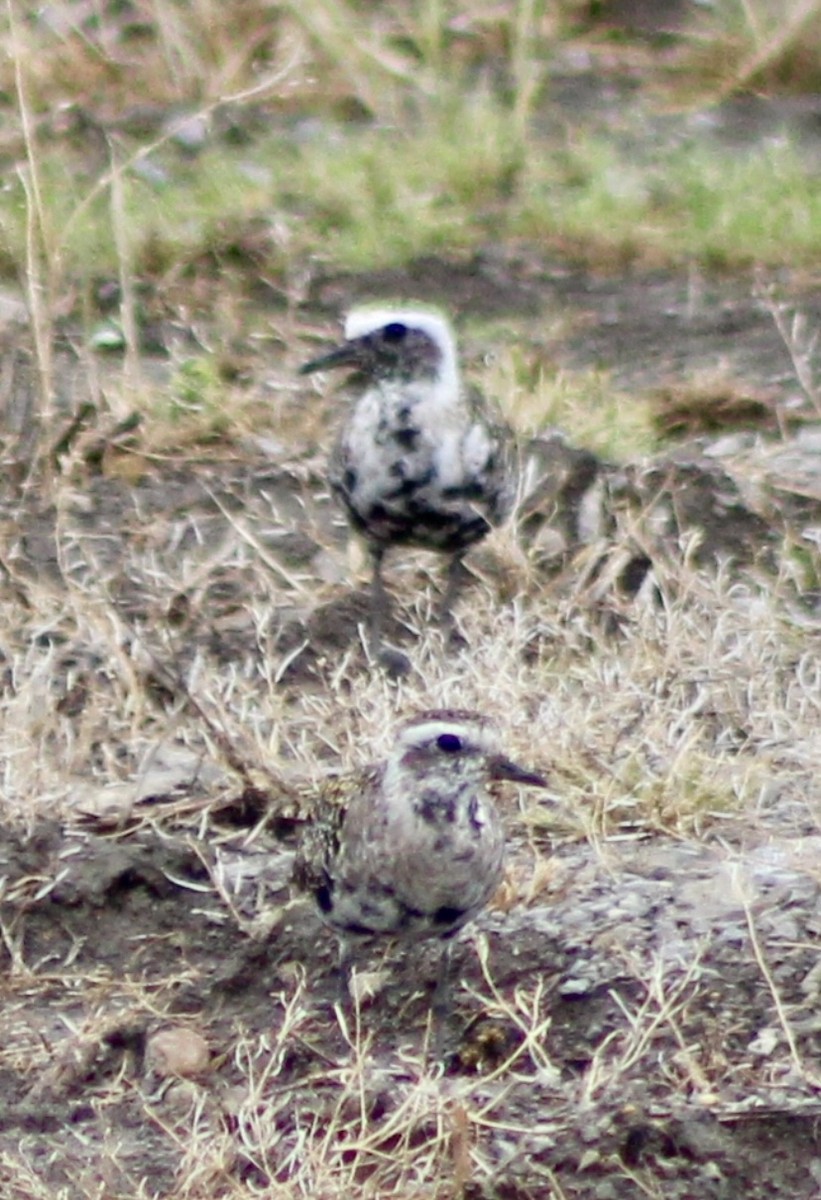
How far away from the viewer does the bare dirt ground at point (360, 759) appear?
4242mm

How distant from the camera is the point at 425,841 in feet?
14.7

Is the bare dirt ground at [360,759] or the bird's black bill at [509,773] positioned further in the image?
the bird's black bill at [509,773]

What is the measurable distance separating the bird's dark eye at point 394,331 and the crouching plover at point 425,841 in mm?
1949

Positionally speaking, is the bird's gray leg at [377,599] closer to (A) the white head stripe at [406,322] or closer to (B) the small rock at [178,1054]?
(A) the white head stripe at [406,322]

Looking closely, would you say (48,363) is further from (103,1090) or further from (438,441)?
(103,1090)

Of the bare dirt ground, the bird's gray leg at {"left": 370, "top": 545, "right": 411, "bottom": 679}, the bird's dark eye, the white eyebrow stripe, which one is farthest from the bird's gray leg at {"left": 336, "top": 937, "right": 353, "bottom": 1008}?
the bird's dark eye

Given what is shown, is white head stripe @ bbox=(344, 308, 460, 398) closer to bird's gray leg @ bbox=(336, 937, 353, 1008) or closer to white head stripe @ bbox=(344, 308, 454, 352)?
white head stripe @ bbox=(344, 308, 454, 352)

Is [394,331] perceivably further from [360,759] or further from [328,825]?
[328,825]

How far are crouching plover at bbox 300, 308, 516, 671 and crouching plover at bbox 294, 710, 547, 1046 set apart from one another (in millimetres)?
1667

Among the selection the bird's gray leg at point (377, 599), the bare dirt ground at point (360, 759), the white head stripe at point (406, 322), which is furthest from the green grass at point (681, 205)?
the bird's gray leg at point (377, 599)

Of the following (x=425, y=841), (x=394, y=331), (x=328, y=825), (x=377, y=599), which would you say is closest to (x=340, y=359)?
(x=394, y=331)

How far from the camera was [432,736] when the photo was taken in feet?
14.9

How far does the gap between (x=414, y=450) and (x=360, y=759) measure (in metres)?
1.02

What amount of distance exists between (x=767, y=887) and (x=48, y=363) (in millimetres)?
2994
